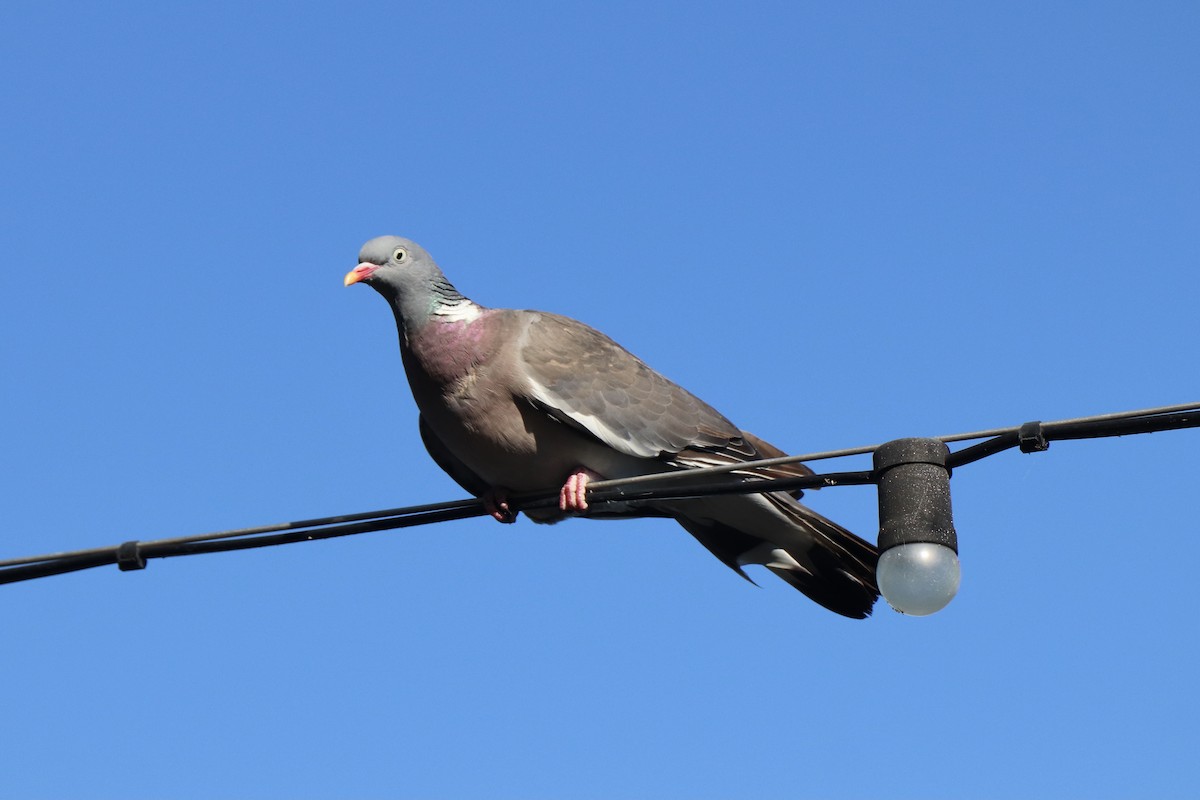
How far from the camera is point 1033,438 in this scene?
4266mm

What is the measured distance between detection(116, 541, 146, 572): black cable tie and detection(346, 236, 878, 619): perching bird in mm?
1313

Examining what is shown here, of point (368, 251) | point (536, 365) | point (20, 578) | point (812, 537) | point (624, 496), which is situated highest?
point (368, 251)

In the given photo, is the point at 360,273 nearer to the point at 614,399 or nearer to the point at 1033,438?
the point at 614,399

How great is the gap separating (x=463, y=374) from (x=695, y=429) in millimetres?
1030

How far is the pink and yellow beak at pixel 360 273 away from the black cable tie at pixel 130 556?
5.07 ft

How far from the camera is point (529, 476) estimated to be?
6176 mm

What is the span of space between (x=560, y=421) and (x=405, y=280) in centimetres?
88

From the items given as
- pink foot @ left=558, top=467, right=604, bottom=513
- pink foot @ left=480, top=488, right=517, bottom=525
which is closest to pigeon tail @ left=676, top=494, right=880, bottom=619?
pink foot @ left=558, top=467, right=604, bottom=513

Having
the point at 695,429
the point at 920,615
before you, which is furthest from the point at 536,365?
the point at 920,615

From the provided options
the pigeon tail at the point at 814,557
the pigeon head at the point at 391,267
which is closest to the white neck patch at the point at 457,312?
the pigeon head at the point at 391,267

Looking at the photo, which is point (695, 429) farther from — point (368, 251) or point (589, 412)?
point (368, 251)

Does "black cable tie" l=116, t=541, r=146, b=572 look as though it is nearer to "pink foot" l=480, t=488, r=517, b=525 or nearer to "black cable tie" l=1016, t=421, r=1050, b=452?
"pink foot" l=480, t=488, r=517, b=525

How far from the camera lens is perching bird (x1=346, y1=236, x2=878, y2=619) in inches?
240

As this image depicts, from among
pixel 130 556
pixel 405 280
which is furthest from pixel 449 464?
pixel 130 556
